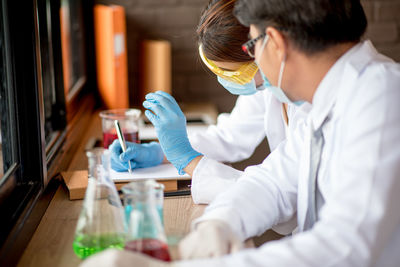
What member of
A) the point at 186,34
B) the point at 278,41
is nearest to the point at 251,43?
the point at 278,41

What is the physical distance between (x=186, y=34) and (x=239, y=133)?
4.29 ft

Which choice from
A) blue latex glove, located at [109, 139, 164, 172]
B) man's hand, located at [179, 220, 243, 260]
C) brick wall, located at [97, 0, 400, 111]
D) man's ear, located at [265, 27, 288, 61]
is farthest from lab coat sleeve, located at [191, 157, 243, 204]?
brick wall, located at [97, 0, 400, 111]

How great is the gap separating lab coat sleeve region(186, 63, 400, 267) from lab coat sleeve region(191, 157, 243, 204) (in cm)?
47

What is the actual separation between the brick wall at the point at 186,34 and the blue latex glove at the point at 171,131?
151cm

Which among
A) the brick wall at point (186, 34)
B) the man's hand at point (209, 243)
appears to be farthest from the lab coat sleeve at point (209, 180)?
the brick wall at point (186, 34)

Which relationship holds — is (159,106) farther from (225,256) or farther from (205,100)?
(205,100)

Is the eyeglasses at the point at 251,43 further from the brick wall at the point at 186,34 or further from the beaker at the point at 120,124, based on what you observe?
the brick wall at the point at 186,34

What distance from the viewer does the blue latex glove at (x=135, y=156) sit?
1.70 meters

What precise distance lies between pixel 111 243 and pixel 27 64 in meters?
0.63

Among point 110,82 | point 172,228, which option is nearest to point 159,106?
point 172,228

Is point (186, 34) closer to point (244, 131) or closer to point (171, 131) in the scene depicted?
point (244, 131)

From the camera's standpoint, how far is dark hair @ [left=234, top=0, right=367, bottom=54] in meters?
1.15

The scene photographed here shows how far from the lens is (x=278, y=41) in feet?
3.93

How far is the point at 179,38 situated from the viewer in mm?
3221
